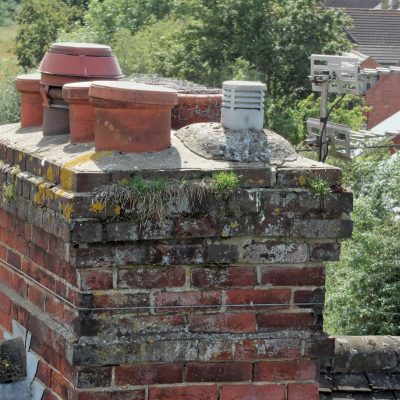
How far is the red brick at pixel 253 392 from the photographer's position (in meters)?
2.88

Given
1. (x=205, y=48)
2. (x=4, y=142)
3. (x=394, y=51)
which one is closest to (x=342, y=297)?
(x=4, y=142)

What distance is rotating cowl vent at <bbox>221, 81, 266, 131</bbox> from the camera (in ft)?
10.0

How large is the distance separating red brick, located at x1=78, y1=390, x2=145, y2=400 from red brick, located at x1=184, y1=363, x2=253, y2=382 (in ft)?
0.46

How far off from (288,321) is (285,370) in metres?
0.14

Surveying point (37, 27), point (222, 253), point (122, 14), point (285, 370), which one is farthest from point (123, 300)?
point (37, 27)

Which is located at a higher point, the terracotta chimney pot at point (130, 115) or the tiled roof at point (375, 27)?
the terracotta chimney pot at point (130, 115)

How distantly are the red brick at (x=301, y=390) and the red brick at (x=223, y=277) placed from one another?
0.34m

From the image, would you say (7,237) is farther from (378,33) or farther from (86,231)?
(378,33)

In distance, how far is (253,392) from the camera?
2910 mm

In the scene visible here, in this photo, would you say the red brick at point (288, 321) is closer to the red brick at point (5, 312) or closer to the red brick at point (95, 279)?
the red brick at point (95, 279)

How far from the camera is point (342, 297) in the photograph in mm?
17844

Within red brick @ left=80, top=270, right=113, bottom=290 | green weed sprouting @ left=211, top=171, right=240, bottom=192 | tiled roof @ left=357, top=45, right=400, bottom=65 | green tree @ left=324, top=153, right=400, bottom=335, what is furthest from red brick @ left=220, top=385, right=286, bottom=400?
tiled roof @ left=357, top=45, right=400, bottom=65

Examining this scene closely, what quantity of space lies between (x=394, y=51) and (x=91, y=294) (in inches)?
2145

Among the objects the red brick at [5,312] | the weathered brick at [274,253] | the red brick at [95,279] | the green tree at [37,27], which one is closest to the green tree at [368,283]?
the red brick at [5,312]
